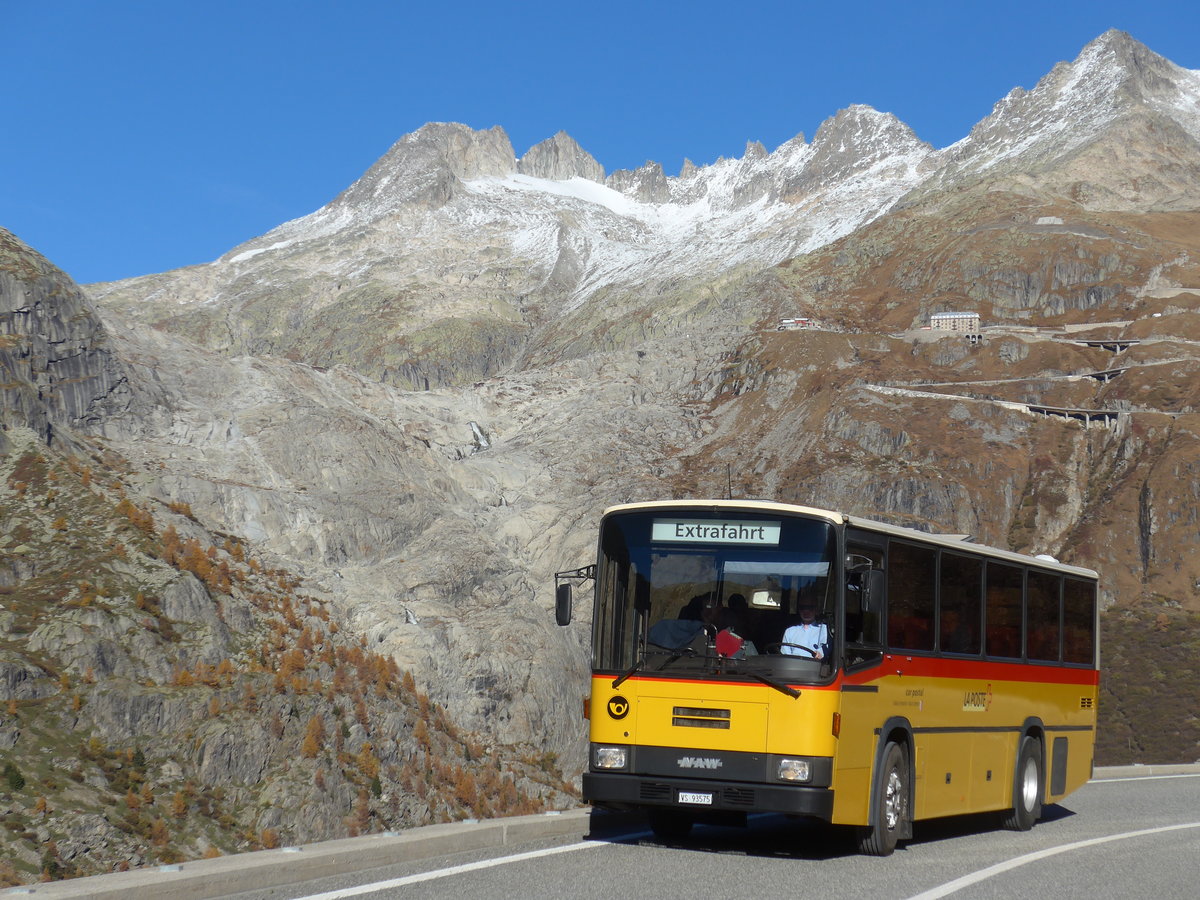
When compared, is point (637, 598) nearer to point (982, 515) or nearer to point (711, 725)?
point (711, 725)

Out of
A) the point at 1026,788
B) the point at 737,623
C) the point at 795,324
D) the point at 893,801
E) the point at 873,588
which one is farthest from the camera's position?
the point at 795,324

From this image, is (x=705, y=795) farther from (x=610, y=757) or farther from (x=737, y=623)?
(x=737, y=623)

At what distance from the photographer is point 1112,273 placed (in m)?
145

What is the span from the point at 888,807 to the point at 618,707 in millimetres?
3062

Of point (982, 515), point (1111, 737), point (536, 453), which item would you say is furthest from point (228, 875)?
point (982, 515)

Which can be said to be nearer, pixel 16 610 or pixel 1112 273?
pixel 16 610

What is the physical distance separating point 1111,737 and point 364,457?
42338 mm

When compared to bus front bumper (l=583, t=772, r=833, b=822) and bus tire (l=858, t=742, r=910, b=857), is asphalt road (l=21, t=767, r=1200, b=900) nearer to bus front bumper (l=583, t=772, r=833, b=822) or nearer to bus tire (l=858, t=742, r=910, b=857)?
bus tire (l=858, t=742, r=910, b=857)

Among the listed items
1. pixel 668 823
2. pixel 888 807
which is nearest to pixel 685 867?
pixel 668 823

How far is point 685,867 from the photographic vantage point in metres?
11.8

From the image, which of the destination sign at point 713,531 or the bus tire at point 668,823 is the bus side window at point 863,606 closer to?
the destination sign at point 713,531

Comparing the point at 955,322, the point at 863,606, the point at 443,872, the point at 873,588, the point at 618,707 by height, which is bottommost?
the point at 443,872

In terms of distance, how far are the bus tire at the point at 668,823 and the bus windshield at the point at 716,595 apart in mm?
1901

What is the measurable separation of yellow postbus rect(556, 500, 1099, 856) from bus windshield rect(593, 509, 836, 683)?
0.05 feet
